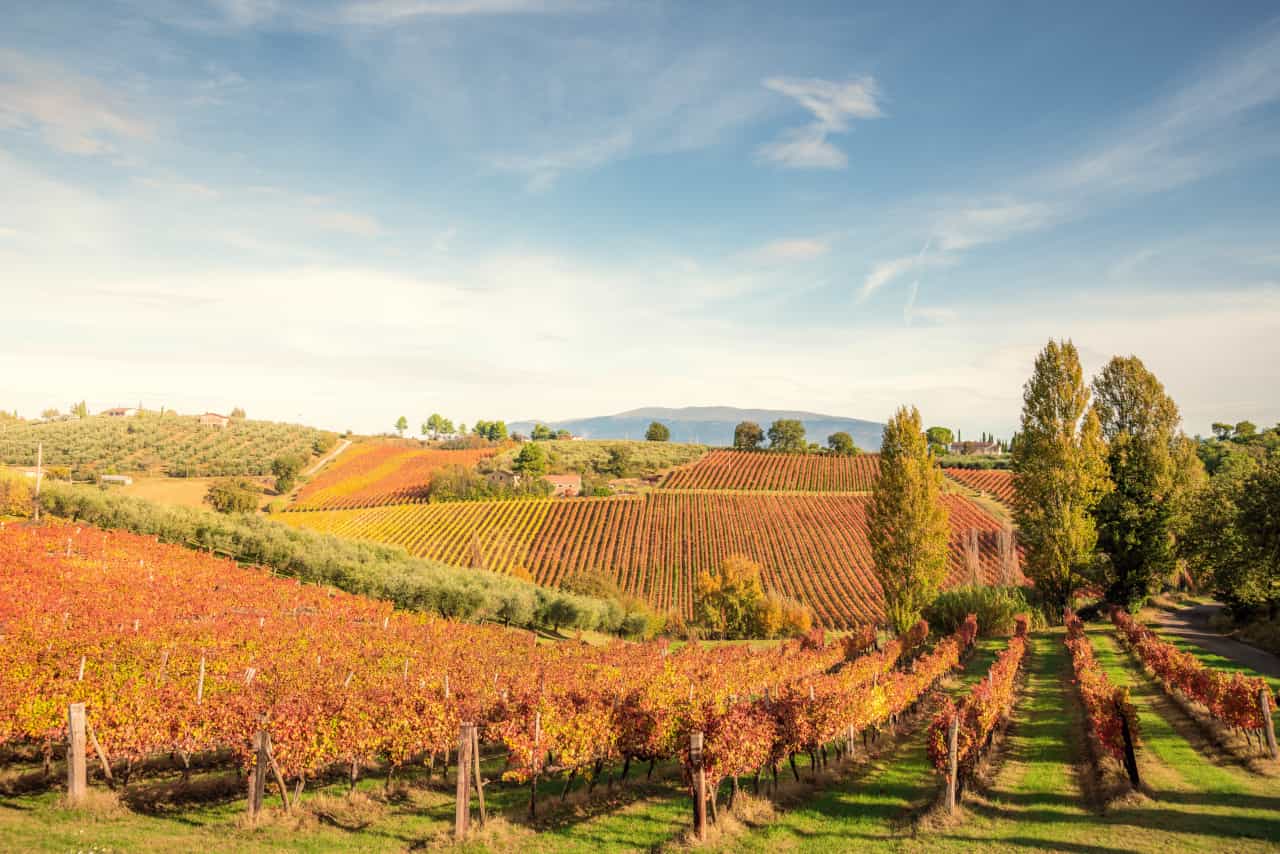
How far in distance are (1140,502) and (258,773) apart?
136 feet

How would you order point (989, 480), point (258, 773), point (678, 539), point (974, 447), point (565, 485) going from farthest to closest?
1. point (974, 447)
2. point (565, 485)
3. point (989, 480)
4. point (678, 539)
5. point (258, 773)

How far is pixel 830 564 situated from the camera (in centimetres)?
5616

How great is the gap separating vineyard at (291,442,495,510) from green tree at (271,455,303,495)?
1812 millimetres

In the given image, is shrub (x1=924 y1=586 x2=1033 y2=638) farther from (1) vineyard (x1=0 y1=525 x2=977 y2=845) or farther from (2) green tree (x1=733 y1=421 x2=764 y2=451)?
(2) green tree (x1=733 y1=421 x2=764 y2=451)

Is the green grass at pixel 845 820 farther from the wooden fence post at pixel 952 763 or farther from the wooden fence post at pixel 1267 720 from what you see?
the wooden fence post at pixel 1267 720

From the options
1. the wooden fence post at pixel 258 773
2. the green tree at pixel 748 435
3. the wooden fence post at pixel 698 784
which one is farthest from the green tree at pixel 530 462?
the wooden fence post at pixel 698 784

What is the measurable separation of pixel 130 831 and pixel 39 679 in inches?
170

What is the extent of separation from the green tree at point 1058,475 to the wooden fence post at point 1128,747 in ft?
81.7

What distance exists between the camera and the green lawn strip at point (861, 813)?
11000 mm

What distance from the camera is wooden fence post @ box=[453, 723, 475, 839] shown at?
11.0m

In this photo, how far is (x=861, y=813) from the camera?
1223 cm

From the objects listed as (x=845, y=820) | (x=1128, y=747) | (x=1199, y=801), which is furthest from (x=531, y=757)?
(x=1199, y=801)

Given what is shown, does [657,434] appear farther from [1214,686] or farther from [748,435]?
[1214,686]

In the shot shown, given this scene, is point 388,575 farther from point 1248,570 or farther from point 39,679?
point 1248,570
